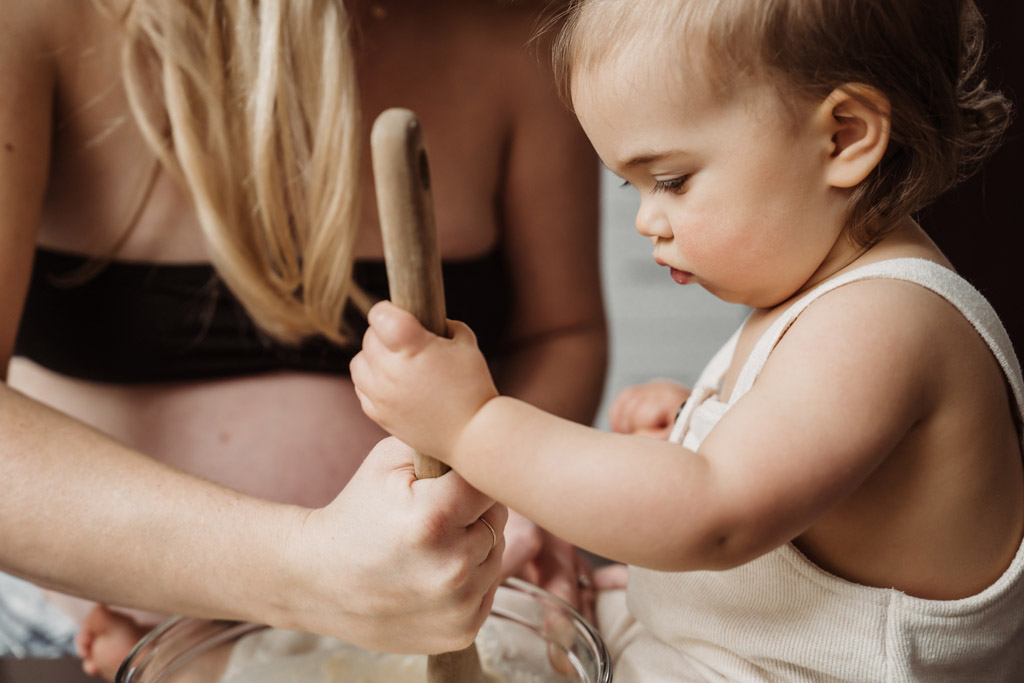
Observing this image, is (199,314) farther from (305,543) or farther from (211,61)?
(305,543)

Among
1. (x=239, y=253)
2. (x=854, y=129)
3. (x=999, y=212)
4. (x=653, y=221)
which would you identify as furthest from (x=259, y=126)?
(x=999, y=212)

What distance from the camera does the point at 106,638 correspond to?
30.2 inches

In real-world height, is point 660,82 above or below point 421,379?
above

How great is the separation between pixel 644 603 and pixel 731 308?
2082 mm

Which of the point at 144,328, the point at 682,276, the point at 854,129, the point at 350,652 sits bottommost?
the point at 350,652

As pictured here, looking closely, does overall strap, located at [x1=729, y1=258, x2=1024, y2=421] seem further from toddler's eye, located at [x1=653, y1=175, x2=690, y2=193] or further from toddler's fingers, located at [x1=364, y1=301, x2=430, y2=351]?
toddler's fingers, located at [x1=364, y1=301, x2=430, y2=351]

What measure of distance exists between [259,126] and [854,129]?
1.58 ft

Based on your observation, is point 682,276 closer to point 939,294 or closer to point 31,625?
point 939,294

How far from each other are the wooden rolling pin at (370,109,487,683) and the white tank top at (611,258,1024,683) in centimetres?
22

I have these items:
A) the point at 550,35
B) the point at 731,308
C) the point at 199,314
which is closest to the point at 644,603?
the point at 199,314

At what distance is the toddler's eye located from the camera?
56cm

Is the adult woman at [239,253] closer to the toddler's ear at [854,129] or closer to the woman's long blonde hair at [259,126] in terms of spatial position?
the woman's long blonde hair at [259,126]

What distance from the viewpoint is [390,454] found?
575mm

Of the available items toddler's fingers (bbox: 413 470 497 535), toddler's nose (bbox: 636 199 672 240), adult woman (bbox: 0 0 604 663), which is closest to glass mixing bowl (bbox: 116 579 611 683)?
adult woman (bbox: 0 0 604 663)
